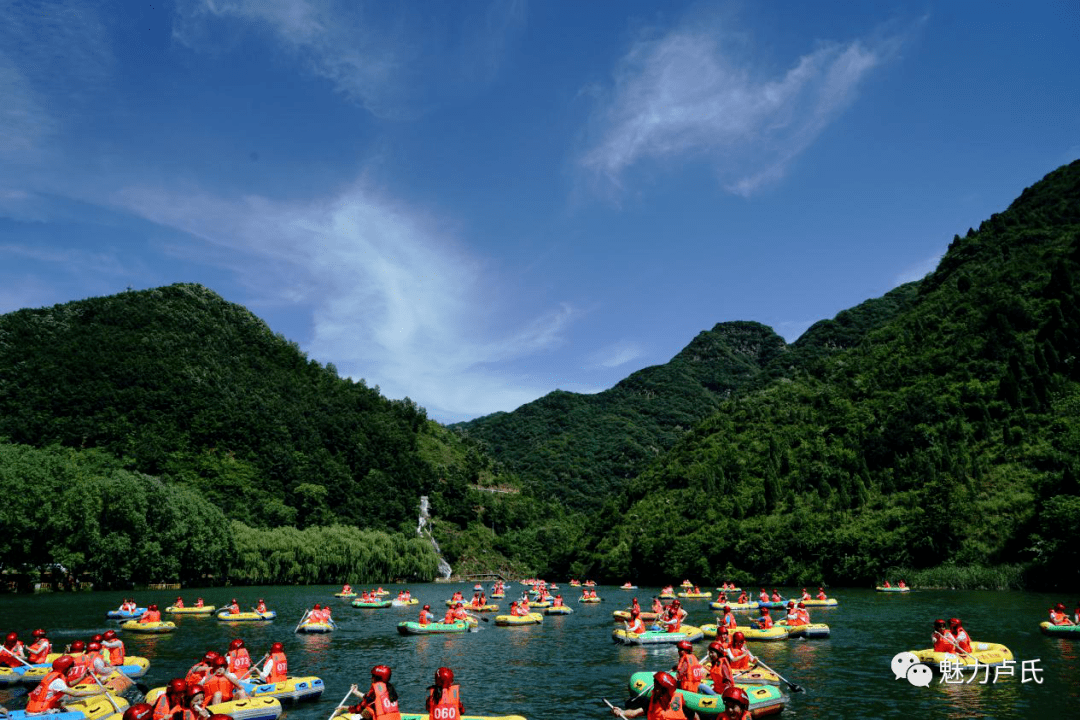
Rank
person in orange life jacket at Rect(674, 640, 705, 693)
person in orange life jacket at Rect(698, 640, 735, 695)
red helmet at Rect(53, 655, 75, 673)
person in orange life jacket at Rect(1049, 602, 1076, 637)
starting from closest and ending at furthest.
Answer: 1. person in orange life jacket at Rect(698, 640, 735, 695)
2. red helmet at Rect(53, 655, 75, 673)
3. person in orange life jacket at Rect(674, 640, 705, 693)
4. person in orange life jacket at Rect(1049, 602, 1076, 637)

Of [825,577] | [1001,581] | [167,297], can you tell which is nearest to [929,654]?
[1001,581]

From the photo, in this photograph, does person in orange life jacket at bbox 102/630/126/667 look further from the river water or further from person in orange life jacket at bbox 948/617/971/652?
person in orange life jacket at bbox 948/617/971/652

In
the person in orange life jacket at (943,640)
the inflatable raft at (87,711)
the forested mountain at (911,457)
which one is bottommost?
the inflatable raft at (87,711)

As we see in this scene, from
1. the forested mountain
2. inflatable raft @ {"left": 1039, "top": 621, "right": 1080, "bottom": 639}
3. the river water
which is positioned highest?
the forested mountain

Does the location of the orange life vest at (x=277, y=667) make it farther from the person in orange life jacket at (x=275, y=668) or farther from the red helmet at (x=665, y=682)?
the red helmet at (x=665, y=682)

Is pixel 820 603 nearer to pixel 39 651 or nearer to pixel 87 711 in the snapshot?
pixel 39 651

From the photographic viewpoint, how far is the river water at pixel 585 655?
24.6 meters

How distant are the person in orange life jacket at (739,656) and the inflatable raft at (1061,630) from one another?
20.6m

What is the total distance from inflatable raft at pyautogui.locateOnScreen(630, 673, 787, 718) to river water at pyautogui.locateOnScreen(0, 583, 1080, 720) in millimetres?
693

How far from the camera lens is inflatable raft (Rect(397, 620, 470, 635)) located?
4519 cm

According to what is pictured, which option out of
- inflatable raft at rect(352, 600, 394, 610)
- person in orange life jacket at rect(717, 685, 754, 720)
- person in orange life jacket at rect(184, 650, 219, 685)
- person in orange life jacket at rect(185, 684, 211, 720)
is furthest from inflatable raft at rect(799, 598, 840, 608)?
person in orange life jacket at rect(185, 684, 211, 720)

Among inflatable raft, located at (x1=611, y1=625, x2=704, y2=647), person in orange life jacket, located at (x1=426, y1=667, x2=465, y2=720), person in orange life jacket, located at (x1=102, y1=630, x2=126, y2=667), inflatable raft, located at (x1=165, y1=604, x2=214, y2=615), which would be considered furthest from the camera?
inflatable raft, located at (x1=165, y1=604, x2=214, y2=615)

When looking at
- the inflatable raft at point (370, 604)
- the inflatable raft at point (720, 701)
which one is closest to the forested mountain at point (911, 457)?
the inflatable raft at point (370, 604)

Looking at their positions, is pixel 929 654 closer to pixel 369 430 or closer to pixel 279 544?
pixel 279 544
